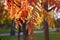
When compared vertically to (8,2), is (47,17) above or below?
below

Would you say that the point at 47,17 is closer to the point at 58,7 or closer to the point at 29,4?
the point at 58,7

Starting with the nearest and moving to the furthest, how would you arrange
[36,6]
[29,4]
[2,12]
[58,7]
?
[29,4] → [36,6] → [58,7] → [2,12]

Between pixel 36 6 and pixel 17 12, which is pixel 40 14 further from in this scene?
pixel 17 12

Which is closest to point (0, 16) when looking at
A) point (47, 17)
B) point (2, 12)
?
point (2, 12)

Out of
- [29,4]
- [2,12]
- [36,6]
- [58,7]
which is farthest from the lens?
[2,12]

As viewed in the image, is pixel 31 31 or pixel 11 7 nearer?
pixel 31 31

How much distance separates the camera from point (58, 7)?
191 cm

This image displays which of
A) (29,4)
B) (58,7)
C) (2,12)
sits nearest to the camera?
(29,4)

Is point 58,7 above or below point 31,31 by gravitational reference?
above

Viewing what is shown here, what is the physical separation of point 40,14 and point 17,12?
247 millimetres

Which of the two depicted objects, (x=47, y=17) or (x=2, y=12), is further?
(x=2, y=12)

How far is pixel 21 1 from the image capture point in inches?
65.6

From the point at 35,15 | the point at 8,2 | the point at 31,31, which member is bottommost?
the point at 31,31

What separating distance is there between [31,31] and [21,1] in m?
0.31
